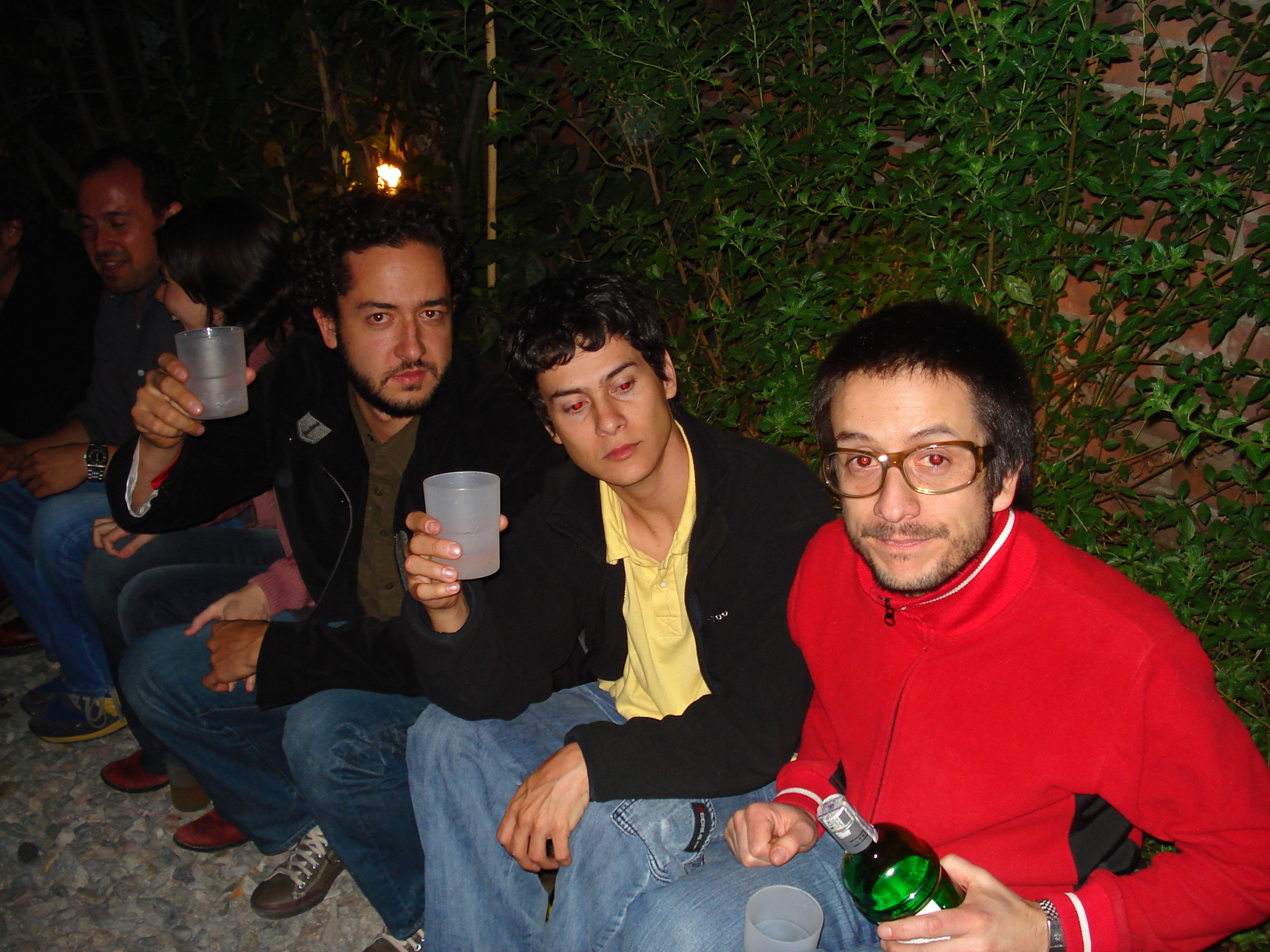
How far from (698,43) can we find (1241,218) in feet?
5.25

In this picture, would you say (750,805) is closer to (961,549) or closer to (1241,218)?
(961,549)

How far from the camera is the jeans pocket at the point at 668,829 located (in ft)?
5.41

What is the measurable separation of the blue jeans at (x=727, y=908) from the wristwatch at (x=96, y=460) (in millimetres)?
2569

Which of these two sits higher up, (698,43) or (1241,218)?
(698,43)

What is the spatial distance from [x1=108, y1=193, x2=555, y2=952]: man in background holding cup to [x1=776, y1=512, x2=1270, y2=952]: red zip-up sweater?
1.08 m

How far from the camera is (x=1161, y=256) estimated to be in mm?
1540

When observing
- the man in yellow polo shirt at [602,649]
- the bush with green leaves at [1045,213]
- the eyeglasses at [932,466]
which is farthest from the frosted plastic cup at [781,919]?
the bush with green leaves at [1045,213]

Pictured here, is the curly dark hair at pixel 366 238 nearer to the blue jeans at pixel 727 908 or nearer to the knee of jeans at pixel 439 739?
the knee of jeans at pixel 439 739

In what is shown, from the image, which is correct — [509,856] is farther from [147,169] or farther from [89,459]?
[147,169]

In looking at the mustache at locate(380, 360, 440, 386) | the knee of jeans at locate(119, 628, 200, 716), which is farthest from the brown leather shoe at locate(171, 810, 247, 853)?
the mustache at locate(380, 360, 440, 386)

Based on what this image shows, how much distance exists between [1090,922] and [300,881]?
6.80ft

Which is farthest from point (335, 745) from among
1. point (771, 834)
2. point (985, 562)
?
point (985, 562)

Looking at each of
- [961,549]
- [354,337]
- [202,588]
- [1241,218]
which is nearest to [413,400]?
[354,337]

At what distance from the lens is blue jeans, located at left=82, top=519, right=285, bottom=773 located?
2.64 m
